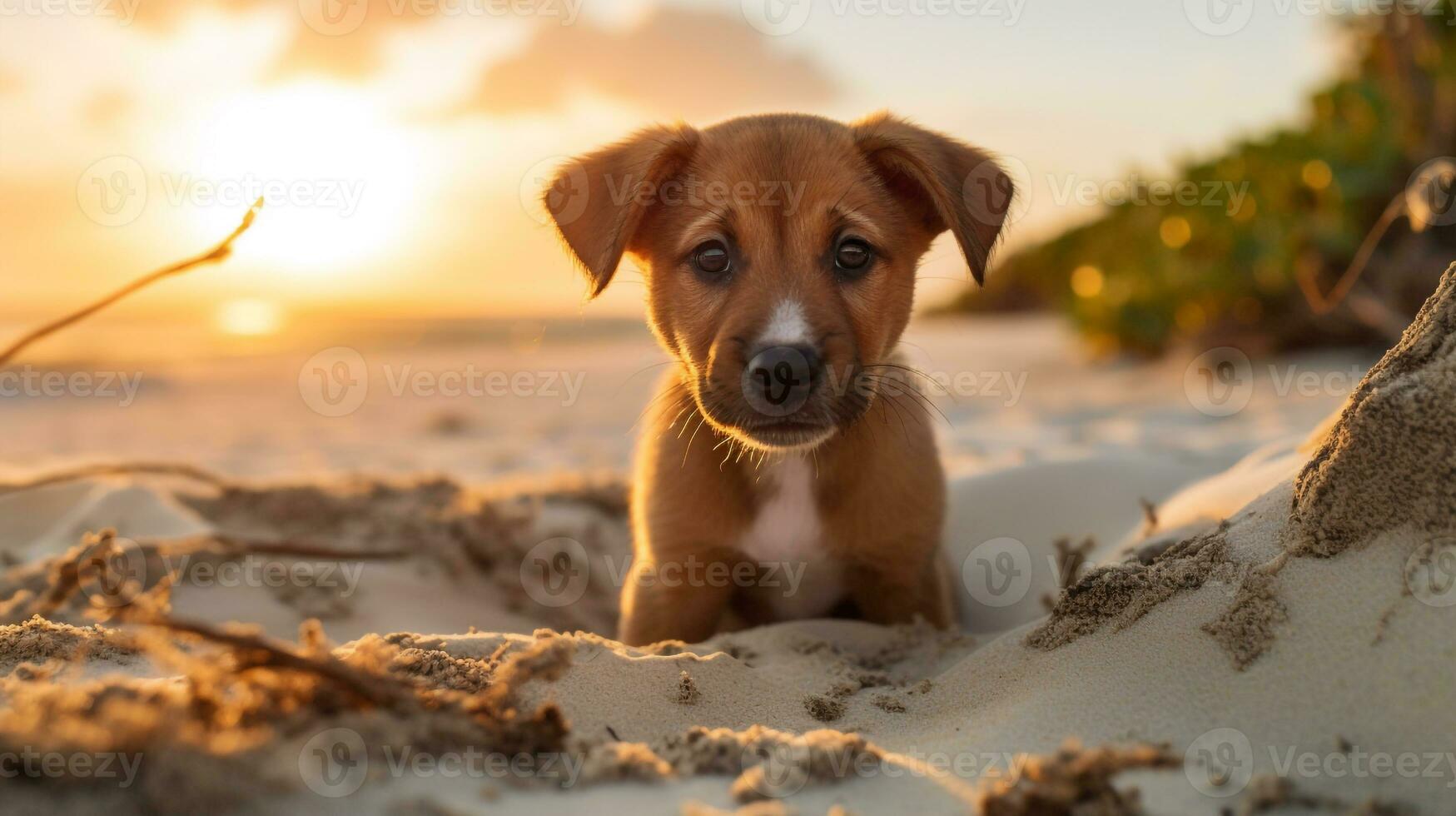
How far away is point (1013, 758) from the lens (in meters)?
1.71

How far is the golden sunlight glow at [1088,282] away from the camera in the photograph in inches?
426

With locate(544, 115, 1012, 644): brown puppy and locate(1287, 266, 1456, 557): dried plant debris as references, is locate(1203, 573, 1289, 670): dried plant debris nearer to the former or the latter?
locate(1287, 266, 1456, 557): dried plant debris

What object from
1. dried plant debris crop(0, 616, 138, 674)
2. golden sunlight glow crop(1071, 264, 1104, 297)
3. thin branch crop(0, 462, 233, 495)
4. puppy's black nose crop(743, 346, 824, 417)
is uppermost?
golden sunlight glow crop(1071, 264, 1104, 297)

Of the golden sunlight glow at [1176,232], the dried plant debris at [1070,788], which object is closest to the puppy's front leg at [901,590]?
the dried plant debris at [1070,788]

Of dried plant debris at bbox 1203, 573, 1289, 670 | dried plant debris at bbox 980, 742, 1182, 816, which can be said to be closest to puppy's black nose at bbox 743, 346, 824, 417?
dried plant debris at bbox 1203, 573, 1289, 670

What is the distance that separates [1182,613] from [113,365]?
1417 cm

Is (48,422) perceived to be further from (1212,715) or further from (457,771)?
(1212,715)

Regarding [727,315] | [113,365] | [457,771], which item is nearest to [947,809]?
[457,771]

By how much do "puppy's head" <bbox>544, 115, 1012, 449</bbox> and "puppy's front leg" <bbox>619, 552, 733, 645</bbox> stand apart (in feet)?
1.86

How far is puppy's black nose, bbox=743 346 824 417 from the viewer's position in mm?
2715

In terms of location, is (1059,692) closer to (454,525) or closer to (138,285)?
(138,285)

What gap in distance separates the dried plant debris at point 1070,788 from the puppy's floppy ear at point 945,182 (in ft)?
6.19

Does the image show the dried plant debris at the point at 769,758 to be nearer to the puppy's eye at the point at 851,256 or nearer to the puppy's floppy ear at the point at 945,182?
the puppy's eye at the point at 851,256

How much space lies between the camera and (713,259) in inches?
125
